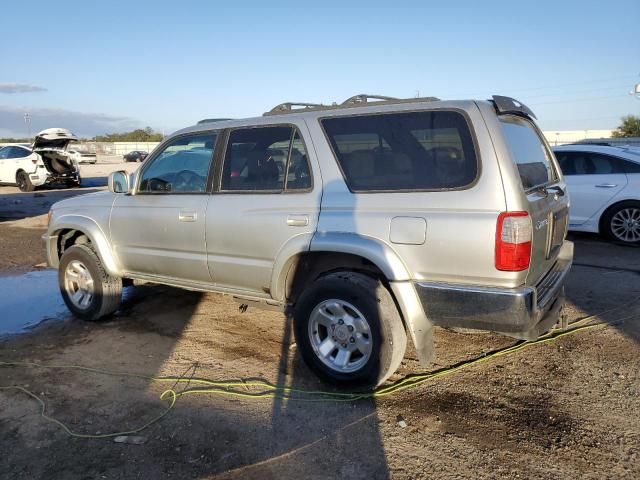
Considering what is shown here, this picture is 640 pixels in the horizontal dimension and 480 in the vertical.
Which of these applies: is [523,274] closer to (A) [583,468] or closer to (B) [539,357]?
(A) [583,468]

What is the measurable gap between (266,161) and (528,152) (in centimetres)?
197

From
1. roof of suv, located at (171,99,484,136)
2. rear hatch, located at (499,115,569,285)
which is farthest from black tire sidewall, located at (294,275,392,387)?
roof of suv, located at (171,99,484,136)

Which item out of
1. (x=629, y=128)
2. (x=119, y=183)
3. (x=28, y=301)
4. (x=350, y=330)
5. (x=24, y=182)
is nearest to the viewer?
(x=350, y=330)

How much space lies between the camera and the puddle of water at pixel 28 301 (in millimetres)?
5379

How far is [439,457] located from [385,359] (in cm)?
74

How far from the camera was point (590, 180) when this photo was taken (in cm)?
848

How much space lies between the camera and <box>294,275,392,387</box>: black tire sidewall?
11.3ft

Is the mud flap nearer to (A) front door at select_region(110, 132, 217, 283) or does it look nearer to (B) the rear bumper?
(B) the rear bumper

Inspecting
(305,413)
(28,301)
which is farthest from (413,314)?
(28,301)

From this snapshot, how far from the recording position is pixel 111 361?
14.1 feet

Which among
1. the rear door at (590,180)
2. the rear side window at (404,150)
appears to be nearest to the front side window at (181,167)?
the rear side window at (404,150)

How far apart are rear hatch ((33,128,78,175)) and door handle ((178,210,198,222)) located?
1424cm

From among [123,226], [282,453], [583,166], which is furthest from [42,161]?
[282,453]

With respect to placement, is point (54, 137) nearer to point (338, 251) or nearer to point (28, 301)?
point (28, 301)
